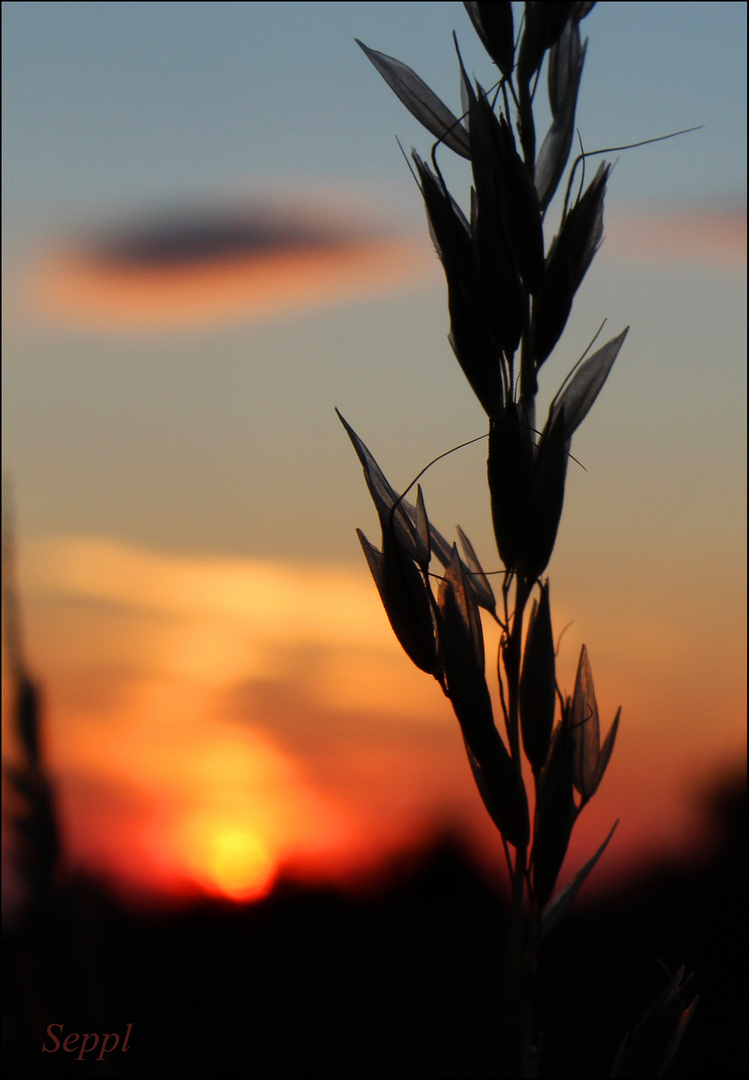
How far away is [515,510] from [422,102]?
2.00 ft

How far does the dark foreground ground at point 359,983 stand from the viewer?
1.89 meters

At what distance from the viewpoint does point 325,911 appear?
1219 centimetres

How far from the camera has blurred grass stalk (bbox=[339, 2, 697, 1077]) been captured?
3.40ft

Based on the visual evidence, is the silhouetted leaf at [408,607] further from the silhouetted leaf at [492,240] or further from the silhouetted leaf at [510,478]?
the silhouetted leaf at [492,240]

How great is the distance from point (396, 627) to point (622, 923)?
1427 cm

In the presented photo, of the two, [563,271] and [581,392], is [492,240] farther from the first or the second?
[581,392]

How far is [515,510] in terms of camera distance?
1.04 m

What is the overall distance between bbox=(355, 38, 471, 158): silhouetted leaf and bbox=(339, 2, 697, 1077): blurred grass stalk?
0.07 metres

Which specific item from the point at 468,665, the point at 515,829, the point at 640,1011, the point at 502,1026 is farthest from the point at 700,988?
the point at 502,1026

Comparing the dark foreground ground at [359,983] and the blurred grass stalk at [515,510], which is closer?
the blurred grass stalk at [515,510]

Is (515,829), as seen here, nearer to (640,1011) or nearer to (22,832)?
(640,1011)

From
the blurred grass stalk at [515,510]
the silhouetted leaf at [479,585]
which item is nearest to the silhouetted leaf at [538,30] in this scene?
the blurred grass stalk at [515,510]

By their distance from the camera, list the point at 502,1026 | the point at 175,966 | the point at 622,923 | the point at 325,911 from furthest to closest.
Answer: the point at 622,923 < the point at 325,911 < the point at 175,966 < the point at 502,1026

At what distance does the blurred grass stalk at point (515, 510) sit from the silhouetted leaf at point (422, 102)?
70 mm
